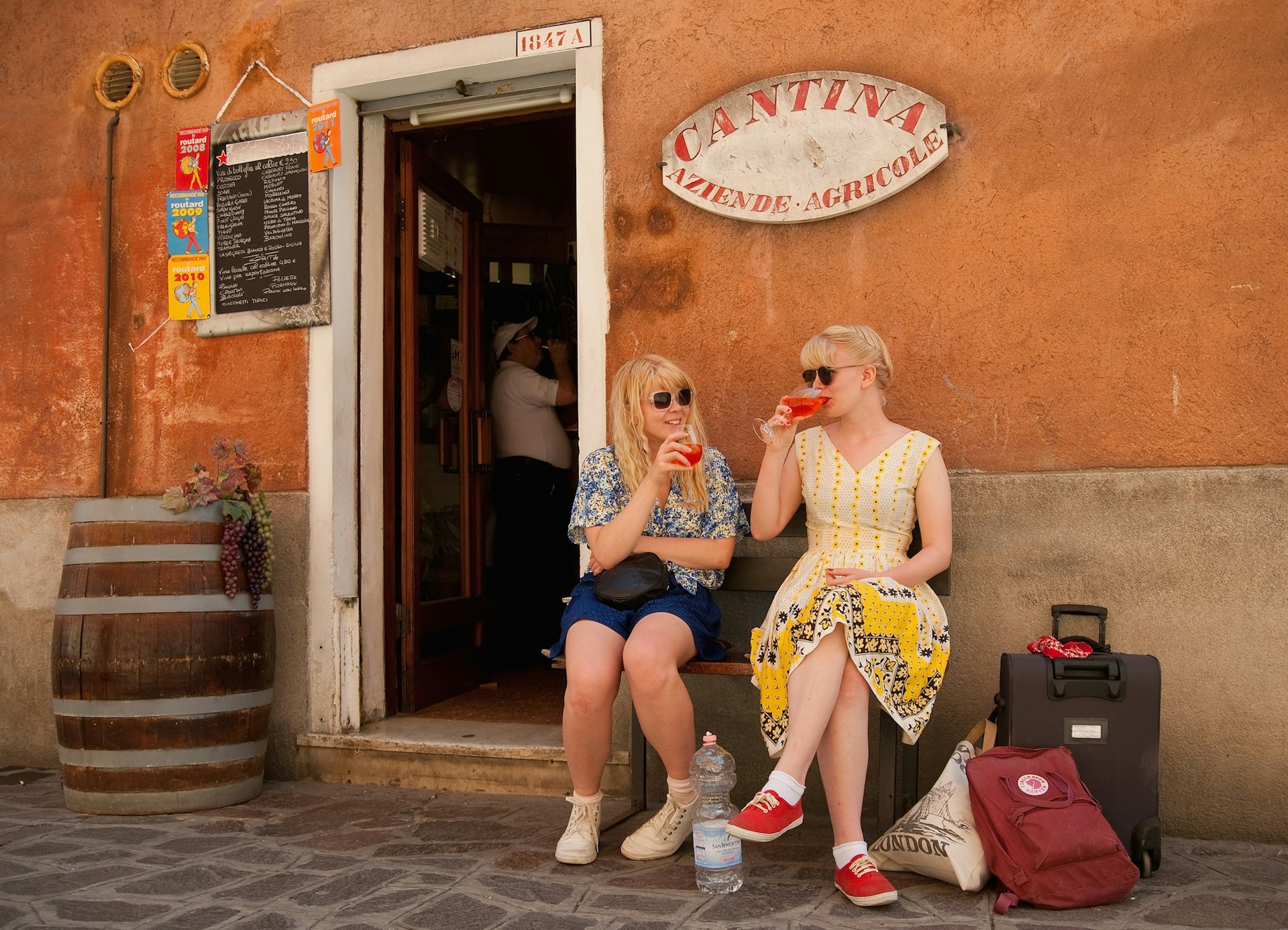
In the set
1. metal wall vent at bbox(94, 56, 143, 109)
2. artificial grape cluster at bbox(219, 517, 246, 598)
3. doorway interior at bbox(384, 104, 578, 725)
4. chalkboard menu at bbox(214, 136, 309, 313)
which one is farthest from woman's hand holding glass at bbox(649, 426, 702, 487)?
metal wall vent at bbox(94, 56, 143, 109)

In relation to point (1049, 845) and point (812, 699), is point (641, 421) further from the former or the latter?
point (1049, 845)

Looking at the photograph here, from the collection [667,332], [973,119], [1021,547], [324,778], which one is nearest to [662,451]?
[667,332]

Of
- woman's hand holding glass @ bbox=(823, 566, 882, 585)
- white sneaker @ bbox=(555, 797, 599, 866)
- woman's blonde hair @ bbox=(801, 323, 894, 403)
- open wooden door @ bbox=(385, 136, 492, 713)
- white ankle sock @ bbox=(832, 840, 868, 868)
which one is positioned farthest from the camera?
open wooden door @ bbox=(385, 136, 492, 713)

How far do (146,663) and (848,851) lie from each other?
2350 millimetres

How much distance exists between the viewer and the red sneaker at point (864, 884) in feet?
8.46

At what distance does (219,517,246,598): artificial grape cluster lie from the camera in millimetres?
3738

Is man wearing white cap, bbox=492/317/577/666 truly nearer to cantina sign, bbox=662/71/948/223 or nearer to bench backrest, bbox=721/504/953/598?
cantina sign, bbox=662/71/948/223

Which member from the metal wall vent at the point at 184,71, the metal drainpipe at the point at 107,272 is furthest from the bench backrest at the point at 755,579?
the metal wall vent at the point at 184,71

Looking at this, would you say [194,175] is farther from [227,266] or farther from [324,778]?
[324,778]

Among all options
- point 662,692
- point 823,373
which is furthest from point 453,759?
point 823,373

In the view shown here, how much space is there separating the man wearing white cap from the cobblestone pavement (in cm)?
200

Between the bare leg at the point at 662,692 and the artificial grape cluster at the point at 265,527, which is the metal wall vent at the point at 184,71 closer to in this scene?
the artificial grape cluster at the point at 265,527

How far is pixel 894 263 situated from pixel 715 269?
606 mm

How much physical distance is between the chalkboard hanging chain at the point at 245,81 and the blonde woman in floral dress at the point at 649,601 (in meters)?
2.01
